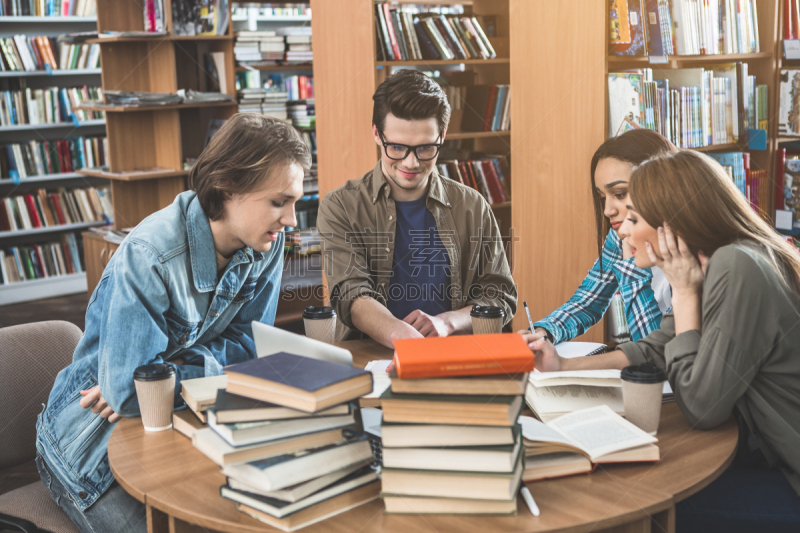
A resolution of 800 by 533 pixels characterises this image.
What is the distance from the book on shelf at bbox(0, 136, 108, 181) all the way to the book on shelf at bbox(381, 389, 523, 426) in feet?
17.4

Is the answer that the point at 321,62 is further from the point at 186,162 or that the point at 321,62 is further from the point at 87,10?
the point at 87,10

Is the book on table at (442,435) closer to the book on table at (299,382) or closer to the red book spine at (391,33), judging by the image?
the book on table at (299,382)

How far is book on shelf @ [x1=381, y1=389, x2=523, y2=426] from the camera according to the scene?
3.07 feet

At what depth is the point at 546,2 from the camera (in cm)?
295

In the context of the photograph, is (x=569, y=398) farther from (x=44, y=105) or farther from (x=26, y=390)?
(x=44, y=105)

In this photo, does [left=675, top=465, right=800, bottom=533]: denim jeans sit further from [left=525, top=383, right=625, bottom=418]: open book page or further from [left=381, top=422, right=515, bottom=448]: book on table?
[left=381, top=422, right=515, bottom=448]: book on table

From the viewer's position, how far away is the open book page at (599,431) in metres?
1.10

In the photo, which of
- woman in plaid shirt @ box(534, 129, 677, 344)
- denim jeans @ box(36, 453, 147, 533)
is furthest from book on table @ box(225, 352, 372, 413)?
woman in plaid shirt @ box(534, 129, 677, 344)

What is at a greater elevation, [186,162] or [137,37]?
[137,37]

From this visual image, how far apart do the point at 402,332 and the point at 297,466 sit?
778mm

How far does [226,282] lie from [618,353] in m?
0.88

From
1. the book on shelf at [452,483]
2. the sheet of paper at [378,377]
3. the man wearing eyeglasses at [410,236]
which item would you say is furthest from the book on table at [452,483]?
the man wearing eyeglasses at [410,236]

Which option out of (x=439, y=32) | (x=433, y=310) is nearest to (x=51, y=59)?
(x=439, y=32)

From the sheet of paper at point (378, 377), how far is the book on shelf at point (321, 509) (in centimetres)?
20
